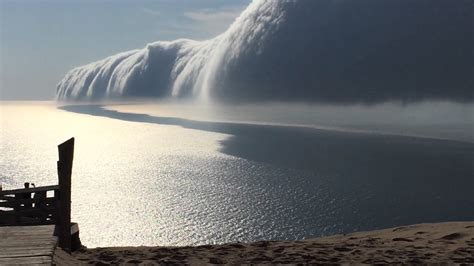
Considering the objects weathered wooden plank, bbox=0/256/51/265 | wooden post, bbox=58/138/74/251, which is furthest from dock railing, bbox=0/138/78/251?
weathered wooden plank, bbox=0/256/51/265

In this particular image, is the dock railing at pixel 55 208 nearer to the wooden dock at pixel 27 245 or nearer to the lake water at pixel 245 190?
the wooden dock at pixel 27 245

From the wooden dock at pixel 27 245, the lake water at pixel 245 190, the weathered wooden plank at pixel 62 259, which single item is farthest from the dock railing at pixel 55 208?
the lake water at pixel 245 190

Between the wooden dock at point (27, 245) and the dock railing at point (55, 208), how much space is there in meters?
2.09

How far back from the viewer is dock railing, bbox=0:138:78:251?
1401 centimetres

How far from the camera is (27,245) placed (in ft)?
31.9

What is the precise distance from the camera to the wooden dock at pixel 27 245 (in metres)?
8.55

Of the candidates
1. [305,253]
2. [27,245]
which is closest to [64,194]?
[27,245]

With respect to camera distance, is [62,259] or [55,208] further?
[55,208]

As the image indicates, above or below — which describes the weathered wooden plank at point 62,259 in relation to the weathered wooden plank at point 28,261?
below

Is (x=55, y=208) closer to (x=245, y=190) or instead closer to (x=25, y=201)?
(x=25, y=201)

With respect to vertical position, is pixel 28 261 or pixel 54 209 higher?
pixel 28 261

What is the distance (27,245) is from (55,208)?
466cm

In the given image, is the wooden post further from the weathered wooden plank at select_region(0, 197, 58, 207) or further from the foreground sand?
the foreground sand

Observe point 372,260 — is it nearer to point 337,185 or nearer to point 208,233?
point 208,233
